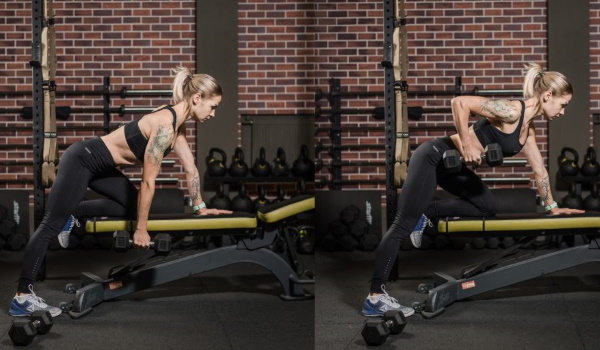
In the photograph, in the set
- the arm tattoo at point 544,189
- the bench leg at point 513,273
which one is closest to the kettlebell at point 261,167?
the bench leg at point 513,273

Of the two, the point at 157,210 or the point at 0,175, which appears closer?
the point at 157,210

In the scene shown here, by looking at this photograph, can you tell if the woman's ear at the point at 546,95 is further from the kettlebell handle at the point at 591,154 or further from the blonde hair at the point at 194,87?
the kettlebell handle at the point at 591,154

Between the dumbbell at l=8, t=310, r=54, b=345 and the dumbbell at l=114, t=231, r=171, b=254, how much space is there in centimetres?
43

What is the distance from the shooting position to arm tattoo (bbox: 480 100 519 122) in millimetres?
2877

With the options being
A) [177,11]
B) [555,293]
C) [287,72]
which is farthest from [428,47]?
[555,293]

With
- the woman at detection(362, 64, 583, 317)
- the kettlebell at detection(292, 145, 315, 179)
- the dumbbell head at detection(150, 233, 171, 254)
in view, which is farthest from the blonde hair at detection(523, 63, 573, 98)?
the dumbbell head at detection(150, 233, 171, 254)

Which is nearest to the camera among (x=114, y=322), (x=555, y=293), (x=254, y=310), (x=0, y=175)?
(x=114, y=322)

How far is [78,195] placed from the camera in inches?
111

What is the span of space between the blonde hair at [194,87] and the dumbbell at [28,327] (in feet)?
3.34

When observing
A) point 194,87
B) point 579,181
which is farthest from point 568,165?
point 194,87

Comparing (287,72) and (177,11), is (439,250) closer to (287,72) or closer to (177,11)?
(287,72)

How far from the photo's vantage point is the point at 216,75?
15.1ft

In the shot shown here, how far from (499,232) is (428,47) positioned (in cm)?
213

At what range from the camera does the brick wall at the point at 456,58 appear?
15.7ft
